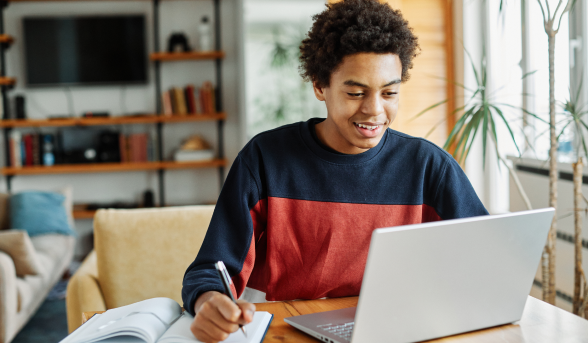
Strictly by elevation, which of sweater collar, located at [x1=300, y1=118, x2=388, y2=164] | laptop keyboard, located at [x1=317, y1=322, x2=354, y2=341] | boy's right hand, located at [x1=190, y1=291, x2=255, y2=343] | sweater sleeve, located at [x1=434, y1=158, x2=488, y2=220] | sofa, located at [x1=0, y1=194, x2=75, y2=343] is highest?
sweater collar, located at [x1=300, y1=118, x2=388, y2=164]

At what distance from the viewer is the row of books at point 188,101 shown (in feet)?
13.7

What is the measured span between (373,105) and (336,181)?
0.20 m

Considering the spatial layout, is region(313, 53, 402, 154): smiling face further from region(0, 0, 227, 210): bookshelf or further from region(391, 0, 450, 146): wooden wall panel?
region(0, 0, 227, 210): bookshelf

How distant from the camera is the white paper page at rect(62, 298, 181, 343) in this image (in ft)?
2.43

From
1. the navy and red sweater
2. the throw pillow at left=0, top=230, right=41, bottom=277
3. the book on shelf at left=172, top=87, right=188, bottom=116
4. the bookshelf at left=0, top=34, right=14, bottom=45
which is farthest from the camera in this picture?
the book on shelf at left=172, top=87, right=188, bottom=116

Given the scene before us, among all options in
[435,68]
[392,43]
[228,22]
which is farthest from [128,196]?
[392,43]

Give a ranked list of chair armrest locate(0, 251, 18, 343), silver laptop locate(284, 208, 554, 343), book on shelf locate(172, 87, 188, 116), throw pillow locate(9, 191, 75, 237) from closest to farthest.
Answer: silver laptop locate(284, 208, 554, 343) < chair armrest locate(0, 251, 18, 343) < throw pillow locate(9, 191, 75, 237) < book on shelf locate(172, 87, 188, 116)

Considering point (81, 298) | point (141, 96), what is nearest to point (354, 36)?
point (81, 298)

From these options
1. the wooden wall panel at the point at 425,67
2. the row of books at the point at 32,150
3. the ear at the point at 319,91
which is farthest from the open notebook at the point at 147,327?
the row of books at the point at 32,150

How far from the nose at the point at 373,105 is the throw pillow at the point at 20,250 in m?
1.98

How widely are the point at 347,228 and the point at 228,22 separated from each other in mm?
3627

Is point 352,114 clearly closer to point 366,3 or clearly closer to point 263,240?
point 366,3

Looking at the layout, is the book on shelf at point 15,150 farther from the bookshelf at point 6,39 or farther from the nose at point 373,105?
the nose at point 373,105

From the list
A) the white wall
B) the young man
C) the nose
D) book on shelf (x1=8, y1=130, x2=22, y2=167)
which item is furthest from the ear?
book on shelf (x1=8, y1=130, x2=22, y2=167)
